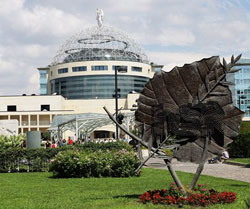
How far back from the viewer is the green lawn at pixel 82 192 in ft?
27.9

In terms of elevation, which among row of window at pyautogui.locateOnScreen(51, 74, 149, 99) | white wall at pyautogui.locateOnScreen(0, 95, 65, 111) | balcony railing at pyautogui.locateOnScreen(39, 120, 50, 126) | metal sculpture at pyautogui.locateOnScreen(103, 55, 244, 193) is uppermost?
row of window at pyautogui.locateOnScreen(51, 74, 149, 99)

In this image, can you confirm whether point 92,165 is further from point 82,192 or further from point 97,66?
point 97,66

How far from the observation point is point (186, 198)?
8148mm

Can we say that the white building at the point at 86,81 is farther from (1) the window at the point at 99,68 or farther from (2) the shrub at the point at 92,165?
(2) the shrub at the point at 92,165

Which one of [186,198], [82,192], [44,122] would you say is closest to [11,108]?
[44,122]

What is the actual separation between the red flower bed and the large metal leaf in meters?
0.79

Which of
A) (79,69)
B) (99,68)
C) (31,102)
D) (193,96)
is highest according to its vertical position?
(99,68)

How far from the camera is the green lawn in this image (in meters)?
8.49

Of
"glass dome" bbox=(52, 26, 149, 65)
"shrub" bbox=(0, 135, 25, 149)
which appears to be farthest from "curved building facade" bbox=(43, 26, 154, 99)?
"shrub" bbox=(0, 135, 25, 149)

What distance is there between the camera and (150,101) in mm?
9211

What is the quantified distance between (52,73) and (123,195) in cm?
8172

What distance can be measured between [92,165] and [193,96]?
21.2 ft

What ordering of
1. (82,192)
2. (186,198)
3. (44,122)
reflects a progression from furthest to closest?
(44,122)
(82,192)
(186,198)

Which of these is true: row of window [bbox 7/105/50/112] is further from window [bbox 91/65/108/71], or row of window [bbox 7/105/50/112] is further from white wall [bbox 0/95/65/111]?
window [bbox 91/65/108/71]
